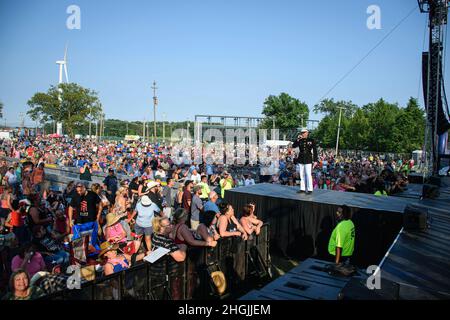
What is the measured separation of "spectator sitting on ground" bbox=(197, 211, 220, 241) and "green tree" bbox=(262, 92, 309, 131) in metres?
76.6

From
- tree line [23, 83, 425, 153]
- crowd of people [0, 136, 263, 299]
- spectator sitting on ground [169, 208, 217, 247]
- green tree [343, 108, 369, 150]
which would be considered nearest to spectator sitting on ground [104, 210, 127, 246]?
crowd of people [0, 136, 263, 299]

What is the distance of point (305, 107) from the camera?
88.9 meters

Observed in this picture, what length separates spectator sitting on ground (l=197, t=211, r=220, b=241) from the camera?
586cm

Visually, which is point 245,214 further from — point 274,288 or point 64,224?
point 64,224

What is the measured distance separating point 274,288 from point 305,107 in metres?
87.4

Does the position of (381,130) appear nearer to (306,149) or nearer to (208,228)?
(306,149)

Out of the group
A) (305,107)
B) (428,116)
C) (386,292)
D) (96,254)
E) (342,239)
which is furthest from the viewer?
(305,107)

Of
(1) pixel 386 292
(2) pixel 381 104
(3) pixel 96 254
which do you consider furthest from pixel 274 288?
(2) pixel 381 104

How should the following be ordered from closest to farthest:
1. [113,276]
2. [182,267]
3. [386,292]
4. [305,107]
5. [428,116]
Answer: [386,292], [113,276], [182,267], [428,116], [305,107]

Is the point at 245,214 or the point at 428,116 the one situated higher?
the point at 428,116

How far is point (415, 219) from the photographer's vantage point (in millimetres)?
6746

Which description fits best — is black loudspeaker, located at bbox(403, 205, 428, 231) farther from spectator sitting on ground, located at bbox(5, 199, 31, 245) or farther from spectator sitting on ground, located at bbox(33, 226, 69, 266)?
spectator sitting on ground, located at bbox(5, 199, 31, 245)

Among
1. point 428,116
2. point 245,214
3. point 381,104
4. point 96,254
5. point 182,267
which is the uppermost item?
point 381,104
